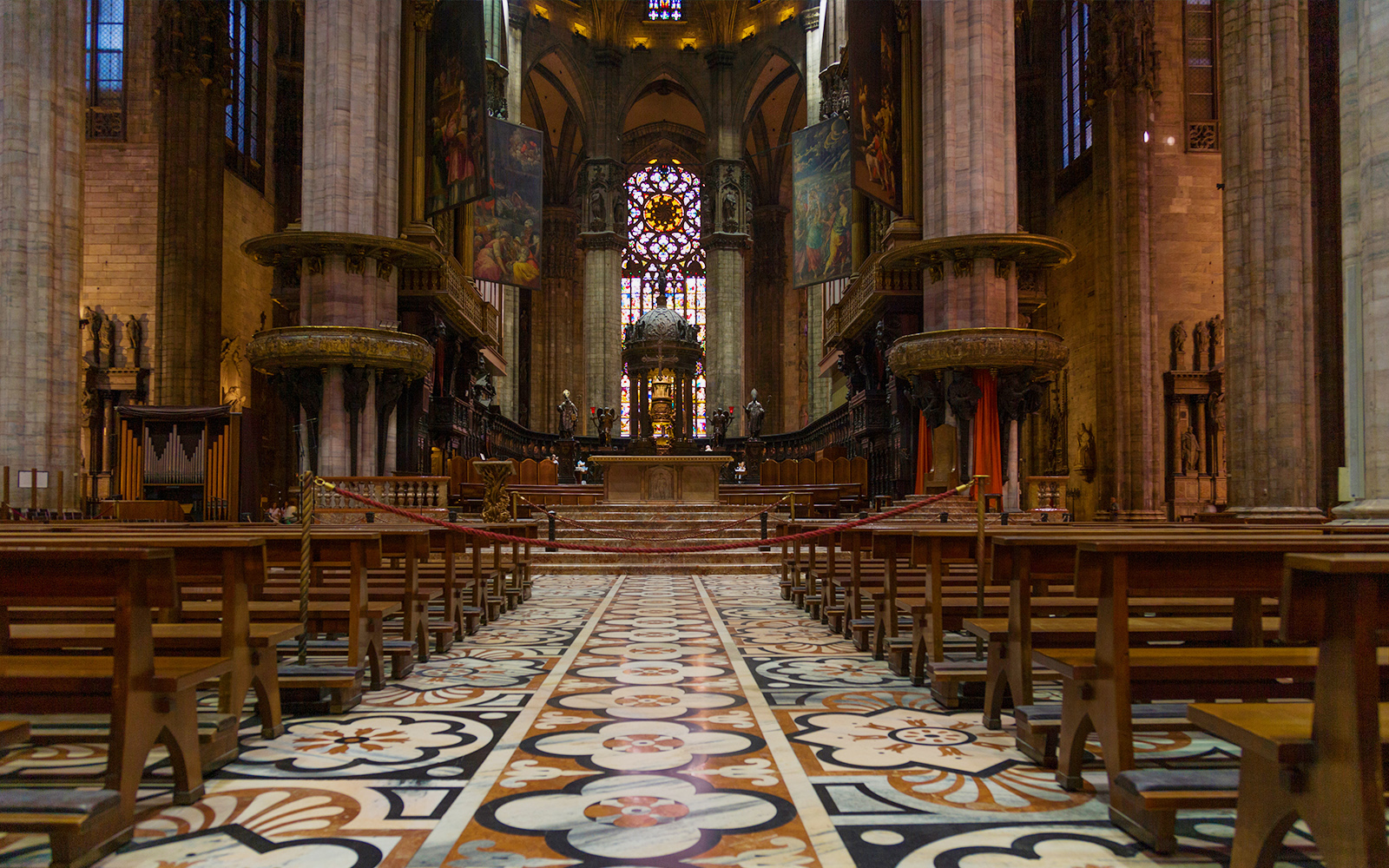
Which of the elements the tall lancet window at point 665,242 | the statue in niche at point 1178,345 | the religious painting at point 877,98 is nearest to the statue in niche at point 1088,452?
the statue in niche at point 1178,345

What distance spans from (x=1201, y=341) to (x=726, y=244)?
18741 mm

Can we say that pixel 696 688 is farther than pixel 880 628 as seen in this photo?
No

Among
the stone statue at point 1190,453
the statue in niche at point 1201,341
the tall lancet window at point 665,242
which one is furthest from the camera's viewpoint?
the tall lancet window at point 665,242

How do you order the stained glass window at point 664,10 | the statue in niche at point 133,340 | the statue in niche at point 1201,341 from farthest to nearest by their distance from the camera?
the stained glass window at point 664,10
the statue in niche at point 133,340
the statue in niche at point 1201,341

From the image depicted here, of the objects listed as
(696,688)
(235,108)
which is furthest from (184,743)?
(235,108)

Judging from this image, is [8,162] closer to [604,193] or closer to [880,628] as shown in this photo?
[880,628]

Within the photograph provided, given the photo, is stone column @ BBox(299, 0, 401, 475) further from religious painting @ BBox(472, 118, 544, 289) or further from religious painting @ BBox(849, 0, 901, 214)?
religious painting @ BBox(849, 0, 901, 214)

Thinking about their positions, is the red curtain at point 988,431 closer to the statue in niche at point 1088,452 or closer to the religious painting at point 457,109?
the statue in niche at point 1088,452

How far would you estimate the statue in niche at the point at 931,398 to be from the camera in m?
15.0

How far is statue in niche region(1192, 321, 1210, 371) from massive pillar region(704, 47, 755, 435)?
17.2 metres

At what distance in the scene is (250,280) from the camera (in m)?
23.7

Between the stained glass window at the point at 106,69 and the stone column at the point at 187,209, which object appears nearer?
the stone column at the point at 187,209

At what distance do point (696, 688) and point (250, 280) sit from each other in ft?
72.8

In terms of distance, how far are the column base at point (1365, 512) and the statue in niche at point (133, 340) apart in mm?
21657
